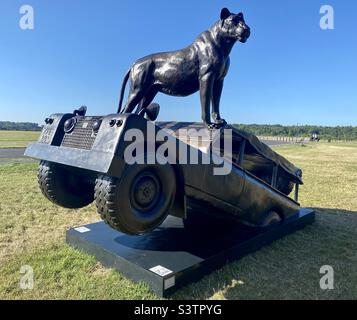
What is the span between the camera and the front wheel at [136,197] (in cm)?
250

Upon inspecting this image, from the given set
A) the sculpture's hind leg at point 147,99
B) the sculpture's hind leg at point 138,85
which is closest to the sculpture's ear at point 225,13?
the sculpture's hind leg at point 138,85

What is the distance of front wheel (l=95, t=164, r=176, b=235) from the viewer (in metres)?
2.50

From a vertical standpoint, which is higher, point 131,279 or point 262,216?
point 262,216

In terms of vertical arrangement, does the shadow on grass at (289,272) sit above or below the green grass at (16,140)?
below

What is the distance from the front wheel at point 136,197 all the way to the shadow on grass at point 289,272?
87 centimetres

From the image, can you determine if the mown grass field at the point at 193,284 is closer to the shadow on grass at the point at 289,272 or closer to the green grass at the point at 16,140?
the shadow on grass at the point at 289,272

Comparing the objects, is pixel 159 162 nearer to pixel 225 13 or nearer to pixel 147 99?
pixel 147 99

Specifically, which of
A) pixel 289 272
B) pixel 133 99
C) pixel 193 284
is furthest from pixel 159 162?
pixel 289 272

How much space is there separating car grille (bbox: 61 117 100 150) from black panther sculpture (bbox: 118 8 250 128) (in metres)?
1.11

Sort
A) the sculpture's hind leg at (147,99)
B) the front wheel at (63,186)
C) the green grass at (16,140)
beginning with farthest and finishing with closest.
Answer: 1. the green grass at (16,140)
2. the sculpture's hind leg at (147,99)
3. the front wheel at (63,186)

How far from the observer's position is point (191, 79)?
13.0 feet
